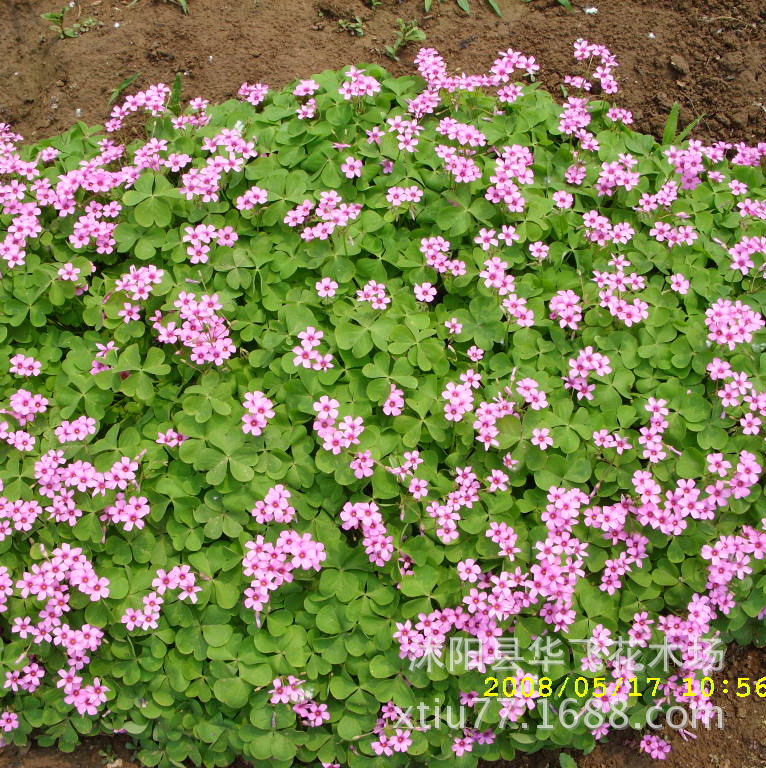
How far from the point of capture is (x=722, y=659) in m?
4.12

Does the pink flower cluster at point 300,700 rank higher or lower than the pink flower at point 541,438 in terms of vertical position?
lower

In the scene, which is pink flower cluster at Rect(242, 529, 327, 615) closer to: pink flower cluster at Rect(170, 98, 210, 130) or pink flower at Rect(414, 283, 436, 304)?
pink flower at Rect(414, 283, 436, 304)

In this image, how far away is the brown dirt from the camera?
5.56 meters

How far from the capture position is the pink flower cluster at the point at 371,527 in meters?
3.66

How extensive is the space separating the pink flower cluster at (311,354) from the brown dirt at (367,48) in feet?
8.61

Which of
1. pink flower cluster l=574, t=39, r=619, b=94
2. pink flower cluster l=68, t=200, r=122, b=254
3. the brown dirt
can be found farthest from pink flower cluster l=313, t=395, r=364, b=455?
the brown dirt

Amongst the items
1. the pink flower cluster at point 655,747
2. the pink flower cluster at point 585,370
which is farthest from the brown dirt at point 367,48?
the pink flower cluster at point 655,747

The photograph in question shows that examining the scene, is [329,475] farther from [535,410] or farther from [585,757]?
[585,757]

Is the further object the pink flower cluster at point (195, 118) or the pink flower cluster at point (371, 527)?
the pink flower cluster at point (195, 118)

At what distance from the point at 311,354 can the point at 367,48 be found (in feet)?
10.1

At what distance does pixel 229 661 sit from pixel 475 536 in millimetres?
1399

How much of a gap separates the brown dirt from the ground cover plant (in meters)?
1.40

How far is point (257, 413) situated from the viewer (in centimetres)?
385

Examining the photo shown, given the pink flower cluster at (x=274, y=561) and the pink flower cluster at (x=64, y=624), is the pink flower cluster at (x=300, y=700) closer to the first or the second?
the pink flower cluster at (x=274, y=561)
